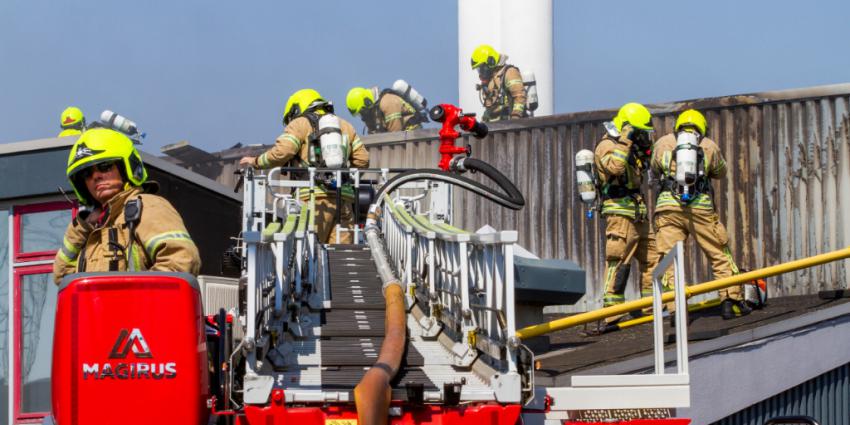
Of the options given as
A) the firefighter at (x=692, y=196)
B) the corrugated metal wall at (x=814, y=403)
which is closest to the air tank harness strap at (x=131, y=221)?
the corrugated metal wall at (x=814, y=403)

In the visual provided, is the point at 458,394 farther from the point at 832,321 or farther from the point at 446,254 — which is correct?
the point at 832,321

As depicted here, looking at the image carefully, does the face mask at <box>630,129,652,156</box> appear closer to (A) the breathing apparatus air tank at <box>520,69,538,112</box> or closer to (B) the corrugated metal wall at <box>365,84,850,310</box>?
(B) the corrugated metal wall at <box>365,84,850,310</box>

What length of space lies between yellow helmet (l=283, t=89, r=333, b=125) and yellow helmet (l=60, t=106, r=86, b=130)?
558cm

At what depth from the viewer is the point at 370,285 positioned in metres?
8.16

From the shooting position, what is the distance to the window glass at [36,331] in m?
10.0

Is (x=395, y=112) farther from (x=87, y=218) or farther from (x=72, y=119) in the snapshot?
(x=87, y=218)

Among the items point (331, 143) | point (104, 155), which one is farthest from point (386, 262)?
point (104, 155)

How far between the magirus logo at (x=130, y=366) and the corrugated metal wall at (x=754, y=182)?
1017cm

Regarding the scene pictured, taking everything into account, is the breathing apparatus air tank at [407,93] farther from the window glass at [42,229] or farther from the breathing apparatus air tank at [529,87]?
the window glass at [42,229]

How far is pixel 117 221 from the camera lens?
5773mm

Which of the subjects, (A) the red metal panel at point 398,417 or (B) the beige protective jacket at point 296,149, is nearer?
(A) the red metal panel at point 398,417

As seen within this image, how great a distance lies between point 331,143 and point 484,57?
9.17 m

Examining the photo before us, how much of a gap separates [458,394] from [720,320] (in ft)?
19.4

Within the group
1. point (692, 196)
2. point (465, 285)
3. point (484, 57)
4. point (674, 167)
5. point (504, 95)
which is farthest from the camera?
point (484, 57)
